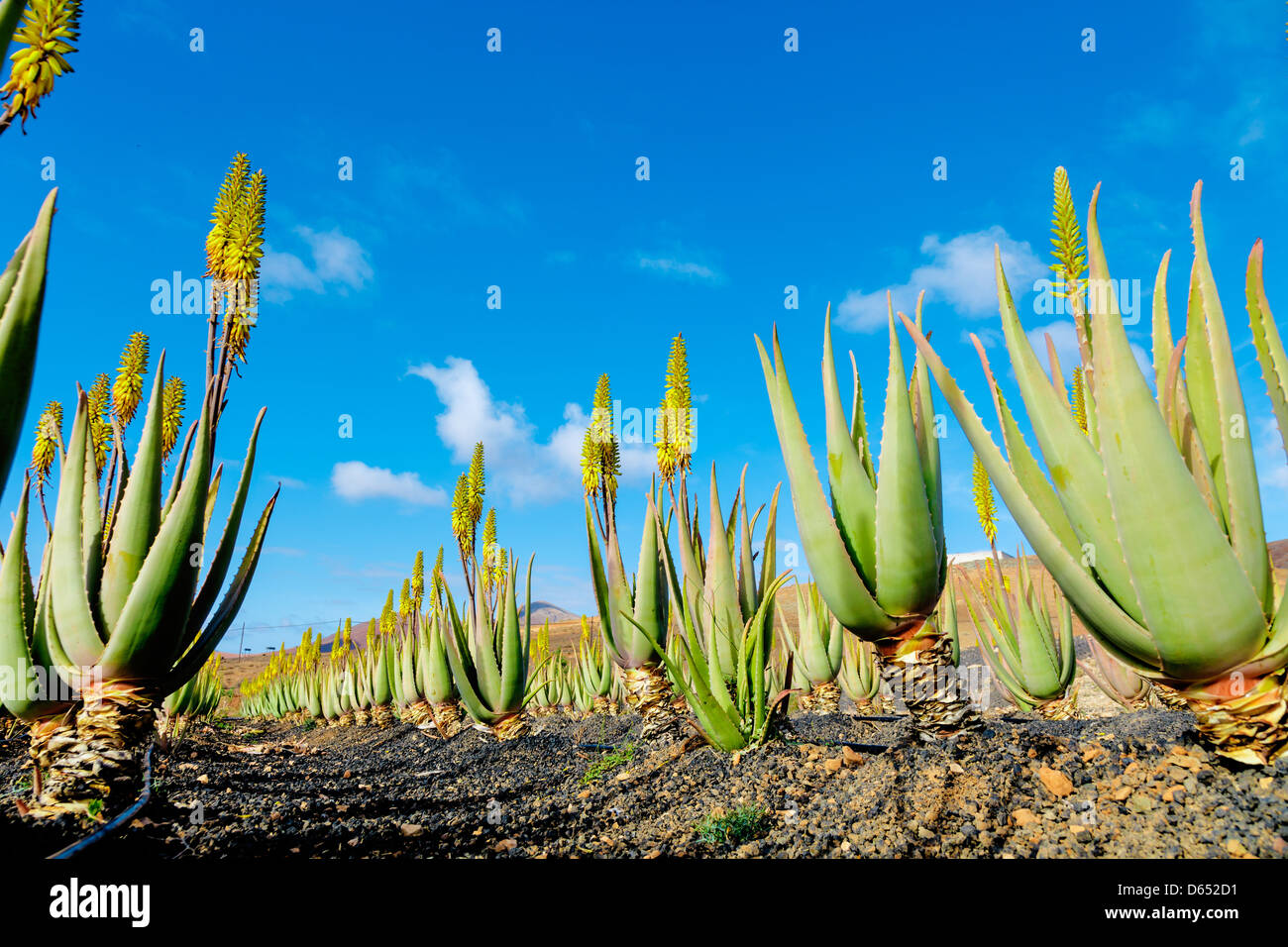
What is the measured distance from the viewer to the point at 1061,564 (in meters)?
1.60

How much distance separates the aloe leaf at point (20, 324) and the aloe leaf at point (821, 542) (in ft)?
7.30

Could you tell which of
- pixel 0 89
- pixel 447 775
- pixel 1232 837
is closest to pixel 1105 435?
pixel 1232 837

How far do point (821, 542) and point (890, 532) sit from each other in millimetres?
246

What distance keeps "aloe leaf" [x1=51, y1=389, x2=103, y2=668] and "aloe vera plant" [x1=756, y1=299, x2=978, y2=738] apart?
2.59 m

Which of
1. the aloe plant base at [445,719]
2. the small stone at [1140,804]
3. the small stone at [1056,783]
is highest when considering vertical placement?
the small stone at [1140,804]

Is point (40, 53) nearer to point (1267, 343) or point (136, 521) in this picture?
point (136, 521)

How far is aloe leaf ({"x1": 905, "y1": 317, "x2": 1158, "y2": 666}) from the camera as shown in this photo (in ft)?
5.16

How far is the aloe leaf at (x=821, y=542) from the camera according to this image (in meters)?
2.32

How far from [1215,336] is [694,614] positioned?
10.1ft

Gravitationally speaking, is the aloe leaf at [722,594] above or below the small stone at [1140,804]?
above

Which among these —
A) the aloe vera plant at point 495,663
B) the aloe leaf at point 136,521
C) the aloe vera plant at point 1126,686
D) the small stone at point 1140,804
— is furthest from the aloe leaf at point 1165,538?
the aloe vera plant at point 495,663

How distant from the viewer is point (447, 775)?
5074mm

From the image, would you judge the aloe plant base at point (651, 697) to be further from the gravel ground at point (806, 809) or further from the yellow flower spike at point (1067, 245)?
the yellow flower spike at point (1067, 245)
